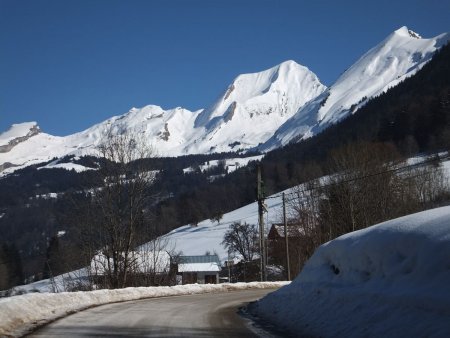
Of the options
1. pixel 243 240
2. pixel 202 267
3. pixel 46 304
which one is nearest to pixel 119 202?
pixel 46 304

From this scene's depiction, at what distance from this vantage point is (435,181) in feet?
253

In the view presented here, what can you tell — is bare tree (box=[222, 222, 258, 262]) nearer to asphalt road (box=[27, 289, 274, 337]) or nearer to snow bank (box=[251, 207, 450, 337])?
asphalt road (box=[27, 289, 274, 337])

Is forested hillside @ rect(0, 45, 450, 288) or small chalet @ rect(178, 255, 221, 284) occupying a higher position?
forested hillside @ rect(0, 45, 450, 288)

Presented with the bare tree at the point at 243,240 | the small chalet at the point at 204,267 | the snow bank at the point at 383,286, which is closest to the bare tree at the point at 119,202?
the snow bank at the point at 383,286

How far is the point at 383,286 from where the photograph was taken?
919cm

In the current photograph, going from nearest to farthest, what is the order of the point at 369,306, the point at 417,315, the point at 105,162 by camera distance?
the point at 417,315, the point at 369,306, the point at 105,162

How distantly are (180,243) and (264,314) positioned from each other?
99202 millimetres

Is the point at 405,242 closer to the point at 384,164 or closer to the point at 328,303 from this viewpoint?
the point at 328,303

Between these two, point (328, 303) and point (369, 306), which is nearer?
point (369, 306)

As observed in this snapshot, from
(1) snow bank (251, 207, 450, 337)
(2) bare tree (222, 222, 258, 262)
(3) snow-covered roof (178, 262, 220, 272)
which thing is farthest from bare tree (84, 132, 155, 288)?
(3) snow-covered roof (178, 262, 220, 272)

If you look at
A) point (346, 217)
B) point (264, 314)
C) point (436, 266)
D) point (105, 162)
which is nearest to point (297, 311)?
point (264, 314)

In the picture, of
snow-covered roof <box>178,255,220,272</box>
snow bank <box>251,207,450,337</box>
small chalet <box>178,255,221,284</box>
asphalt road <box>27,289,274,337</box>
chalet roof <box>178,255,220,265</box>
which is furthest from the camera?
chalet roof <box>178,255,220,265</box>

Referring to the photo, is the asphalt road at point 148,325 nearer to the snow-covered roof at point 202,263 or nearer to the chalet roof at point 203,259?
the snow-covered roof at point 202,263

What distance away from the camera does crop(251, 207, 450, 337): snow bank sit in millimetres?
7652
